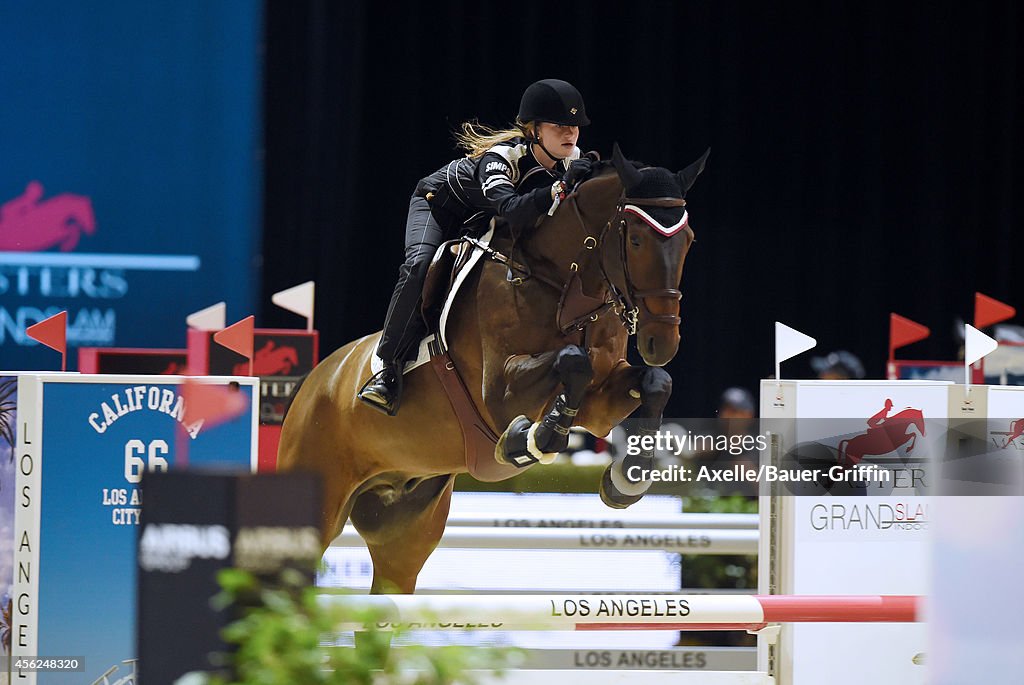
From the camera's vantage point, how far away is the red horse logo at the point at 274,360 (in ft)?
17.1

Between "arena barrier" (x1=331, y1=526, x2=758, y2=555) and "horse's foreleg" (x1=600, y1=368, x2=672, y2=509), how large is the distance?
0.80m

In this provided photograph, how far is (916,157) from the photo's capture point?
27.6 feet

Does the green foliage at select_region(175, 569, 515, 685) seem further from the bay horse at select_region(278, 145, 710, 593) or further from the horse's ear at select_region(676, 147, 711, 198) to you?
the horse's ear at select_region(676, 147, 711, 198)

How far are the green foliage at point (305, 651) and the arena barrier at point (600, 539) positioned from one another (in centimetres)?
229

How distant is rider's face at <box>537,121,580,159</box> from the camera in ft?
9.98

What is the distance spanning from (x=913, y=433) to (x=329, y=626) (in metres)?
2.10

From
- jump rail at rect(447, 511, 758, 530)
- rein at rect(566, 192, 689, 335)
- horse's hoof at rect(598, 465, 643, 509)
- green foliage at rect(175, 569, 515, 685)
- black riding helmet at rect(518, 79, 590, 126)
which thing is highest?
black riding helmet at rect(518, 79, 590, 126)

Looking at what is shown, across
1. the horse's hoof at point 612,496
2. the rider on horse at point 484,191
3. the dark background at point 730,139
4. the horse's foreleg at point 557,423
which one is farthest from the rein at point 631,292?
the dark background at point 730,139

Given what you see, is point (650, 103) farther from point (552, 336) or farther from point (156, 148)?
point (552, 336)

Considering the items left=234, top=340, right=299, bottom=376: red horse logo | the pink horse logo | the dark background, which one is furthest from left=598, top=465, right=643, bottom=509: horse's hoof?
the pink horse logo

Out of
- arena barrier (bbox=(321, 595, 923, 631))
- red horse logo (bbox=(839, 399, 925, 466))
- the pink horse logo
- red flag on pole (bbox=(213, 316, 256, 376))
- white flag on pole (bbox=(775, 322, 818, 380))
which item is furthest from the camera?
the pink horse logo

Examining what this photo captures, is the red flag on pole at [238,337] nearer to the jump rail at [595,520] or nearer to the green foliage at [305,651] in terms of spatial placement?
the jump rail at [595,520]

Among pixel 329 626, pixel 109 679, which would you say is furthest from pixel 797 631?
pixel 329 626

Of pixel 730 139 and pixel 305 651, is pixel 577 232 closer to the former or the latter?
pixel 305 651
